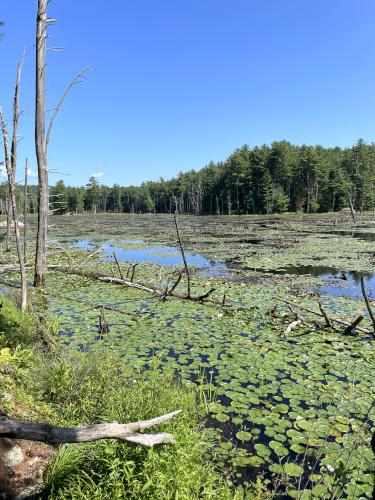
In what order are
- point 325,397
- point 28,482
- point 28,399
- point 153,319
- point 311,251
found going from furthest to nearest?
point 311,251 → point 153,319 → point 325,397 → point 28,399 → point 28,482

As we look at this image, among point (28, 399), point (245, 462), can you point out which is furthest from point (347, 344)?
point (28, 399)

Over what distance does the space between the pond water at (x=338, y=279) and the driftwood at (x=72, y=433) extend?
10341 mm

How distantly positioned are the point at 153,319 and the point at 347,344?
15.3 feet

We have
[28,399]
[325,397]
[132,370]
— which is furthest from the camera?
[132,370]

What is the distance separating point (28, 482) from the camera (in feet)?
11.7

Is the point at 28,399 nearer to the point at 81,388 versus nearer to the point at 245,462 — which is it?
the point at 81,388

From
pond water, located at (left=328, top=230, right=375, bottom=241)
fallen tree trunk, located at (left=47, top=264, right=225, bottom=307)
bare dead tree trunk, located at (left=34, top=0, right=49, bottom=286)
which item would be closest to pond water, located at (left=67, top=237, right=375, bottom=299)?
fallen tree trunk, located at (left=47, top=264, right=225, bottom=307)

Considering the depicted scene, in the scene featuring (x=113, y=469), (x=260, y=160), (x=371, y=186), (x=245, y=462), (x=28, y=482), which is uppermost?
(x=260, y=160)

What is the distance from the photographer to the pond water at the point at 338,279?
1263 centimetres

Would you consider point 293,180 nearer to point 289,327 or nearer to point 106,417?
point 289,327

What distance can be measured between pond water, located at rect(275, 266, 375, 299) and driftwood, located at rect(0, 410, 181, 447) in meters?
10.3

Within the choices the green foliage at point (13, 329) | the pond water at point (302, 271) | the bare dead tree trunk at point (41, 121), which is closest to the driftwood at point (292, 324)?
the pond water at point (302, 271)

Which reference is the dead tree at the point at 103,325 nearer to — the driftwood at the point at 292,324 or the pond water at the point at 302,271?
the driftwood at the point at 292,324

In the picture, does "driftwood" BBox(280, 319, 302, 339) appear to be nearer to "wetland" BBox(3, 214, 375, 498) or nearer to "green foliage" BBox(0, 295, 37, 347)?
"wetland" BBox(3, 214, 375, 498)
